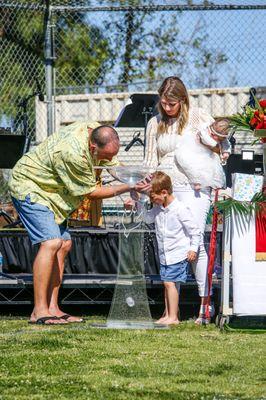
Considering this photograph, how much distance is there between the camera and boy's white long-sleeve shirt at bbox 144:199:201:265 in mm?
7039

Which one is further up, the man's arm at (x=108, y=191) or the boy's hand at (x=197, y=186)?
the boy's hand at (x=197, y=186)

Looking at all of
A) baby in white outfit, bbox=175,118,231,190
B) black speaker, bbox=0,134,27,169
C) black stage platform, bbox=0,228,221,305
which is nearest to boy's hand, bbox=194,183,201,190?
baby in white outfit, bbox=175,118,231,190

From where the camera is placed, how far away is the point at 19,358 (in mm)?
5434

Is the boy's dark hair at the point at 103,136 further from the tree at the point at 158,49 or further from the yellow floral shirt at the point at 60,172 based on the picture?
the tree at the point at 158,49

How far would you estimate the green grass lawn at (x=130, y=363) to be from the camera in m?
4.53

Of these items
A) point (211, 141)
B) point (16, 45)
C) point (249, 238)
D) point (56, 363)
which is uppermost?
point (16, 45)

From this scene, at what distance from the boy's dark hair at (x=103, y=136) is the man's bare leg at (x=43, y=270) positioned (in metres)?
0.79

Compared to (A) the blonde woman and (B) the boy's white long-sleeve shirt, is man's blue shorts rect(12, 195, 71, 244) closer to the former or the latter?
(B) the boy's white long-sleeve shirt

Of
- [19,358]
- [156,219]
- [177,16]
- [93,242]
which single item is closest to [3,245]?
[93,242]

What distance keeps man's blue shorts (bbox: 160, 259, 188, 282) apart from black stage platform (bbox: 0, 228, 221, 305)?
2.92 feet

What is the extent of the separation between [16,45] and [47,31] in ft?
3.36

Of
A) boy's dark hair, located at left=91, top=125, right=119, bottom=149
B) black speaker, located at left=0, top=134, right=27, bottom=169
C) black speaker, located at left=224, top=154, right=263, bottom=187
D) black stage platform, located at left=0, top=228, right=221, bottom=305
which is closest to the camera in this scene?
boy's dark hair, located at left=91, top=125, right=119, bottom=149

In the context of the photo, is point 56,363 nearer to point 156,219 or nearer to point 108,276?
point 156,219

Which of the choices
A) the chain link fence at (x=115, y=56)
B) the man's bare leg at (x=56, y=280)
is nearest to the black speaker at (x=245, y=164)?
the chain link fence at (x=115, y=56)
